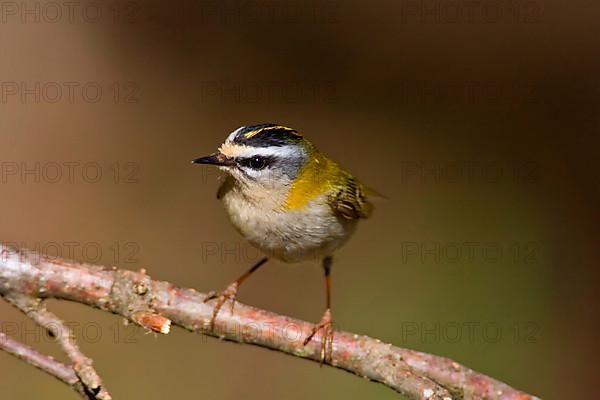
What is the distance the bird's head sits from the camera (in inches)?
100

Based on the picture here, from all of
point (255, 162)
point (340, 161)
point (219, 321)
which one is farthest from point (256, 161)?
point (340, 161)

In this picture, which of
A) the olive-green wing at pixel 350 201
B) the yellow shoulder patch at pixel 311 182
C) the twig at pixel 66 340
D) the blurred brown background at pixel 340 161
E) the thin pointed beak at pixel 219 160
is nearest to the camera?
the twig at pixel 66 340

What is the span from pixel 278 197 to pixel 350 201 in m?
0.35

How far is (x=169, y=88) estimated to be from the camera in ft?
18.4

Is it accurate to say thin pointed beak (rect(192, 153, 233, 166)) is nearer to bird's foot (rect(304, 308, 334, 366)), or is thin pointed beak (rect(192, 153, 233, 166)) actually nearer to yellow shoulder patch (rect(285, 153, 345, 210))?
yellow shoulder patch (rect(285, 153, 345, 210))

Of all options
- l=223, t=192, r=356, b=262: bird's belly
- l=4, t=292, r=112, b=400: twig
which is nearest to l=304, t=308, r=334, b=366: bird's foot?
l=223, t=192, r=356, b=262: bird's belly

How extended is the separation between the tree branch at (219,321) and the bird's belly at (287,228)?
44cm

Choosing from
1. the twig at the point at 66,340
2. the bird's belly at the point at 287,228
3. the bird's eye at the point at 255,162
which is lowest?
the twig at the point at 66,340

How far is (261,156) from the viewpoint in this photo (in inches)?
102

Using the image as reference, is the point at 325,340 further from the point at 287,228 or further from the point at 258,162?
the point at 258,162

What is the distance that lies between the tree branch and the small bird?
31cm

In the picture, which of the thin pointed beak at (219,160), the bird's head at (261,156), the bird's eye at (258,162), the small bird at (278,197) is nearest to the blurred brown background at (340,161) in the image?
the small bird at (278,197)

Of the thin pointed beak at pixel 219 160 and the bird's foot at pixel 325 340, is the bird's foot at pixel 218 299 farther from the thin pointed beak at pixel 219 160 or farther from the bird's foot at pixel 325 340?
the thin pointed beak at pixel 219 160

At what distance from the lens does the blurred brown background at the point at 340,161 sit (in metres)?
4.33
